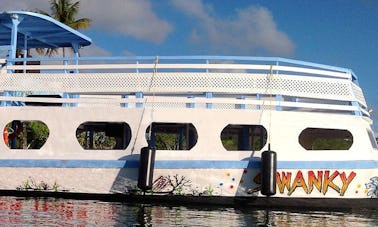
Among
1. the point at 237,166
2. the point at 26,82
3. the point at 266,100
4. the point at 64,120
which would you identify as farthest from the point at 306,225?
the point at 26,82

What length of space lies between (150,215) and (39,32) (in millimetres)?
7737

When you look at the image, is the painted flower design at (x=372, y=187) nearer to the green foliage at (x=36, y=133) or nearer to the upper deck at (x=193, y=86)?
the upper deck at (x=193, y=86)

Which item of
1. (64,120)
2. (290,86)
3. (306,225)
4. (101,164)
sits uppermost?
(290,86)

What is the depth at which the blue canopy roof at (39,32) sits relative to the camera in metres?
14.7

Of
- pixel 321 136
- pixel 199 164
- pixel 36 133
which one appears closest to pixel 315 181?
pixel 321 136

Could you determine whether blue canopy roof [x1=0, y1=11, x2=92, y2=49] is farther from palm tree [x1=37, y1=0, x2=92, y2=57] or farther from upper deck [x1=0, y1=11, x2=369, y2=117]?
palm tree [x1=37, y1=0, x2=92, y2=57]

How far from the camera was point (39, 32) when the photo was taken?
1656 cm

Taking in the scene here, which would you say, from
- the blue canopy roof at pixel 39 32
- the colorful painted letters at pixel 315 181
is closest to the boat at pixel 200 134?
the colorful painted letters at pixel 315 181

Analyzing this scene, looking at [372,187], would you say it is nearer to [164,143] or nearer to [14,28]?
[164,143]

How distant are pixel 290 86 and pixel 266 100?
629mm

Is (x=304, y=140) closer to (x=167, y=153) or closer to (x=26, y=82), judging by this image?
(x=167, y=153)

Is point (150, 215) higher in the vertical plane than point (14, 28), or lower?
lower

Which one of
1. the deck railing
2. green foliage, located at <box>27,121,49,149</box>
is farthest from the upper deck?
green foliage, located at <box>27,121,49,149</box>

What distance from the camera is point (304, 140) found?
14.4m
